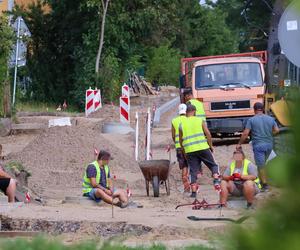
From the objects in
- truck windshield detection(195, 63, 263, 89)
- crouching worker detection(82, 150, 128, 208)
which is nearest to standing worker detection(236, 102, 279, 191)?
crouching worker detection(82, 150, 128, 208)

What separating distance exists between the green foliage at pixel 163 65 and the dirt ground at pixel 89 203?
37.1 metres

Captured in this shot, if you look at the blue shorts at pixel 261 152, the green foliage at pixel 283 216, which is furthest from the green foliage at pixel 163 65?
the green foliage at pixel 283 216

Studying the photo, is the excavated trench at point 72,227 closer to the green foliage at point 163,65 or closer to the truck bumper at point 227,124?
the truck bumper at point 227,124

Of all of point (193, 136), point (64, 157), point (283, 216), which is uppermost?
point (283, 216)

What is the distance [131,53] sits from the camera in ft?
147

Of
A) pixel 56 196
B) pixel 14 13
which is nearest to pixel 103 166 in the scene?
pixel 56 196

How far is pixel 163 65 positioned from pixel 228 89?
4460cm

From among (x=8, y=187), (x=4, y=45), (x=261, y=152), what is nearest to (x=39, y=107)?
(x=4, y=45)

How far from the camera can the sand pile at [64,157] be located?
17.6 m

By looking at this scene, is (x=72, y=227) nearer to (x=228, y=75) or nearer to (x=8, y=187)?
(x=8, y=187)

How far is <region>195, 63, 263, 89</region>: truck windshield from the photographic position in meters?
23.6

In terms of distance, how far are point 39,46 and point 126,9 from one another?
5.07 metres

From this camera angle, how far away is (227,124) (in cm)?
2316

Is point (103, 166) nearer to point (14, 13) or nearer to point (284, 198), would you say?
point (284, 198)
